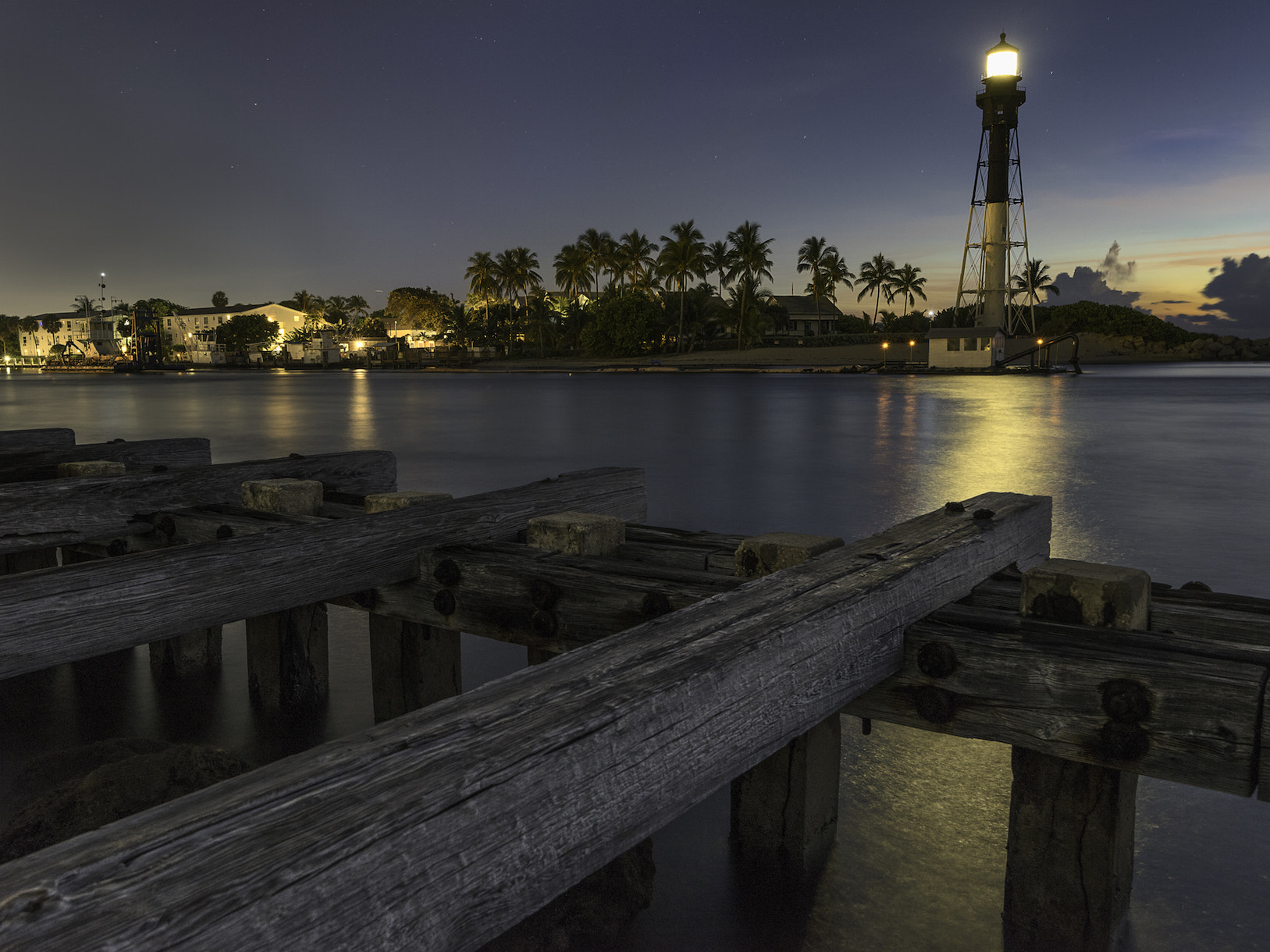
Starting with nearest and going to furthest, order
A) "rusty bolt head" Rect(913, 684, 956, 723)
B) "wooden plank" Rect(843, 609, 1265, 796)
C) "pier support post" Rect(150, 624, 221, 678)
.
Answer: "wooden plank" Rect(843, 609, 1265, 796) < "rusty bolt head" Rect(913, 684, 956, 723) < "pier support post" Rect(150, 624, 221, 678)

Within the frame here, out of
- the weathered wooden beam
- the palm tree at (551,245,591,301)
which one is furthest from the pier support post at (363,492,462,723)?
the palm tree at (551,245,591,301)

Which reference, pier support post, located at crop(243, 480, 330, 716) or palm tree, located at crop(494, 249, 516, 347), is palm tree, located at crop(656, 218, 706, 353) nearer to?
palm tree, located at crop(494, 249, 516, 347)

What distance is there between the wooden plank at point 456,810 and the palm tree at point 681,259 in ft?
253

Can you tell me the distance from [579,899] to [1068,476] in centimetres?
1242

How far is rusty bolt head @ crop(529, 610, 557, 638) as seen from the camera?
2748 mm

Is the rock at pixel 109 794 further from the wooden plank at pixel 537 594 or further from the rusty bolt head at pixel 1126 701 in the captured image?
the rusty bolt head at pixel 1126 701

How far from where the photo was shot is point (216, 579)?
2.70m

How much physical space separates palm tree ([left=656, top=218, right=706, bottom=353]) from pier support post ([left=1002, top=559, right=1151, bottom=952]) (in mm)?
76516

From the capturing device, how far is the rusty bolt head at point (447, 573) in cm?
298

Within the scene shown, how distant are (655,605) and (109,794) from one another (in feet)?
5.57

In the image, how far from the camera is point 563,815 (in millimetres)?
1300

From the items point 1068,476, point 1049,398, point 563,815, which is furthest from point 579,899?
point 1049,398

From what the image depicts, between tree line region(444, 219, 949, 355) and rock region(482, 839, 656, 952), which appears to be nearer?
rock region(482, 839, 656, 952)

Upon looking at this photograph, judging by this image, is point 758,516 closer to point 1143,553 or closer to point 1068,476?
point 1143,553
